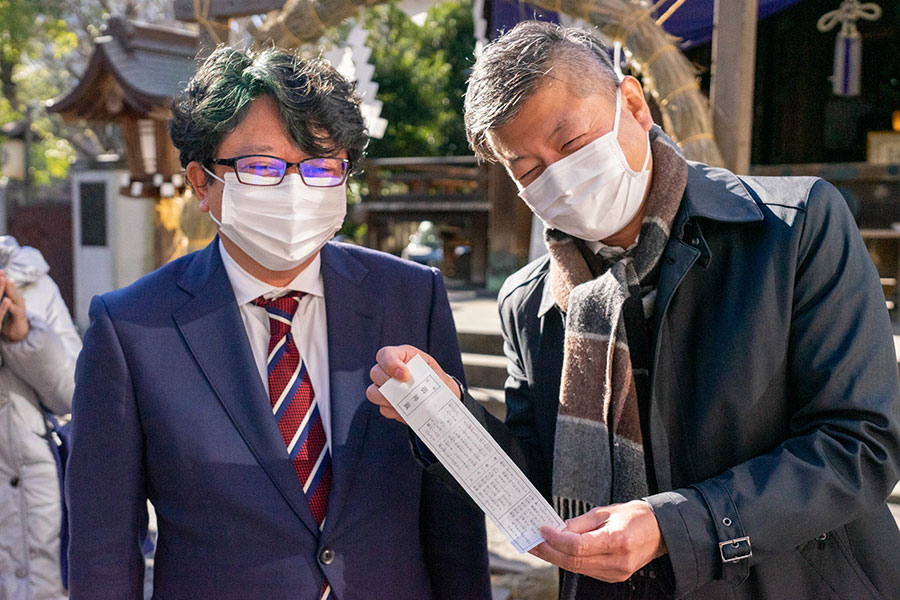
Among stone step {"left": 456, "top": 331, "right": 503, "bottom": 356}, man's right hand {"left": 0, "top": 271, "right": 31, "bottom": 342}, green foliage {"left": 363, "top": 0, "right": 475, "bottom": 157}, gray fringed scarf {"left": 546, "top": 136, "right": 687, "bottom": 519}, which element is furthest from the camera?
green foliage {"left": 363, "top": 0, "right": 475, "bottom": 157}

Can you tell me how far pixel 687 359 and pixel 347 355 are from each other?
0.74 meters

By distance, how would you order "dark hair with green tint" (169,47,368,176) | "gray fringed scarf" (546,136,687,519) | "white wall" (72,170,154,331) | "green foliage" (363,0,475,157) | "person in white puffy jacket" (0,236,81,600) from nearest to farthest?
"gray fringed scarf" (546,136,687,519), "dark hair with green tint" (169,47,368,176), "person in white puffy jacket" (0,236,81,600), "white wall" (72,170,154,331), "green foliage" (363,0,475,157)

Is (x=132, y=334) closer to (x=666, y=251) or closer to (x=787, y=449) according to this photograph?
(x=666, y=251)

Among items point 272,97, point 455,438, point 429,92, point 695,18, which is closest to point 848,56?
point 695,18

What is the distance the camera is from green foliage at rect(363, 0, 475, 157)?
547 inches

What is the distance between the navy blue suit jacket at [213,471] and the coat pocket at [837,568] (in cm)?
73

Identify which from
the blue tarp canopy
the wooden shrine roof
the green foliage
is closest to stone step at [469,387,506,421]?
the blue tarp canopy

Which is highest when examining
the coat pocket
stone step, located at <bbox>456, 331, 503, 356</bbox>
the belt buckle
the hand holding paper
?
the hand holding paper

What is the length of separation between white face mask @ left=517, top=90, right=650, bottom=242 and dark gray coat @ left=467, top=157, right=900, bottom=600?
116 mm

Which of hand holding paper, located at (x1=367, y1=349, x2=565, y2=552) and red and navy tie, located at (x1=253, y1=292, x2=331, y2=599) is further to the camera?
red and navy tie, located at (x1=253, y1=292, x2=331, y2=599)

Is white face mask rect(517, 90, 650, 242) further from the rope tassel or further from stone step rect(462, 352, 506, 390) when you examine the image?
the rope tassel

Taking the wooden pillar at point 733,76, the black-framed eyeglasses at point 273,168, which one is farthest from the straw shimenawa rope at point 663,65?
the black-framed eyeglasses at point 273,168

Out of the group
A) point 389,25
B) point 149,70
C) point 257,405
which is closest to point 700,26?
point 149,70

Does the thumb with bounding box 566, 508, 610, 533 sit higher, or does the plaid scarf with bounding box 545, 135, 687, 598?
the plaid scarf with bounding box 545, 135, 687, 598
